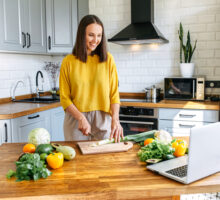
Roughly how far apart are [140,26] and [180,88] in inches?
39.2

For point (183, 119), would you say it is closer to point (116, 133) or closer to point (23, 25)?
point (116, 133)

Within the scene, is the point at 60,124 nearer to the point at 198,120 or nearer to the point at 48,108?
the point at 48,108

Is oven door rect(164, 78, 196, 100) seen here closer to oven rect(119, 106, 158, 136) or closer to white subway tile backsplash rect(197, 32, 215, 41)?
oven rect(119, 106, 158, 136)

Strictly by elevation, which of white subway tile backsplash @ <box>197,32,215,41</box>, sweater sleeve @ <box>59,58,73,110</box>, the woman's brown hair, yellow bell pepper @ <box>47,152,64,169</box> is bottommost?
yellow bell pepper @ <box>47,152,64,169</box>

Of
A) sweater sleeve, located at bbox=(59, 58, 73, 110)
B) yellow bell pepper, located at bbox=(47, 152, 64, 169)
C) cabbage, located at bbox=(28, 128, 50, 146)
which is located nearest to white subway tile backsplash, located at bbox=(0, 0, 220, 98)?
sweater sleeve, located at bbox=(59, 58, 73, 110)

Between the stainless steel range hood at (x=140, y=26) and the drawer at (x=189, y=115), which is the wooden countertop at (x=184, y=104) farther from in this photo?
the stainless steel range hood at (x=140, y=26)

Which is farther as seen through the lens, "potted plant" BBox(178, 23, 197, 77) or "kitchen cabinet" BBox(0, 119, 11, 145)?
"potted plant" BBox(178, 23, 197, 77)

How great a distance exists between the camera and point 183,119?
3.37 metres

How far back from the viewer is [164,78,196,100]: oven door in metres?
3.60

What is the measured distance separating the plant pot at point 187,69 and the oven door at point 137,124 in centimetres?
80

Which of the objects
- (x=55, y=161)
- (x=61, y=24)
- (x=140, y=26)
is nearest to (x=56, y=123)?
(x=61, y=24)

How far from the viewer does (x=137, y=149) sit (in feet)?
5.49

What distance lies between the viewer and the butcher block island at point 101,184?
44.2 inches

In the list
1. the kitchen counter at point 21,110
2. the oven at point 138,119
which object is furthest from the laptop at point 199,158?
the oven at point 138,119
